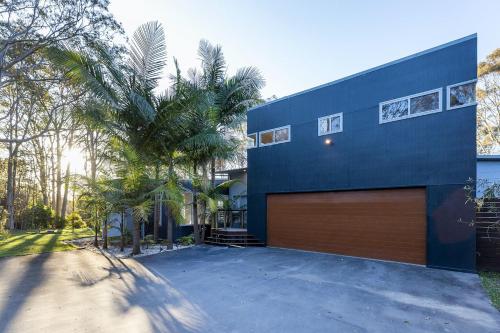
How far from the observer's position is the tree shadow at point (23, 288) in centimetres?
436

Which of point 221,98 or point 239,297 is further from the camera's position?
point 221,98

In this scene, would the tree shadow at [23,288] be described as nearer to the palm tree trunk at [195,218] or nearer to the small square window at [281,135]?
the palm tree trunk at [195,218]

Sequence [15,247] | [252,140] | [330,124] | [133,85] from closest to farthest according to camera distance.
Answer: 1. [133,85]
2. [330,124]
3. [15,247]
4. [252,140]

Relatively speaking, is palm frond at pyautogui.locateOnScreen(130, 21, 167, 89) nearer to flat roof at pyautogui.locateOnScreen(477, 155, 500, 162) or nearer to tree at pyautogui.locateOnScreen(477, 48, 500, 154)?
flat roof at pyautogui.locateOnScreen(477, 155, 500, 162)

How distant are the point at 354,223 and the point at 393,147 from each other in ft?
8.54

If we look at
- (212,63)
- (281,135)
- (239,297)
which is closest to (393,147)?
(281,135)

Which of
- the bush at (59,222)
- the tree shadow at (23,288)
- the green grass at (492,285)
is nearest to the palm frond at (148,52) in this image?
the tree shadow at (23,288)

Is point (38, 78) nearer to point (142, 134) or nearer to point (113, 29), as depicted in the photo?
point (113, 29)

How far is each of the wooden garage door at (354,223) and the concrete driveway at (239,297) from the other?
0.66 m

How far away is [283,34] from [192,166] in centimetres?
613

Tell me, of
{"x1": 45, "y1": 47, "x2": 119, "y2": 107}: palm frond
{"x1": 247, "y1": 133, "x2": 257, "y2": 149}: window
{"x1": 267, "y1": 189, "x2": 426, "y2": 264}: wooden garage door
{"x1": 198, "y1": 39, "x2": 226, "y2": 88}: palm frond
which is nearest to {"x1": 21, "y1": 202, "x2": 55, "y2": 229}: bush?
{"x1": 45, "y1": 47, "x2": 119, "y2": 107}: palm frond

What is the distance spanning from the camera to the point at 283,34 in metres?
11.1

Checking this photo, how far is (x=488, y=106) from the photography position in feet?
62.0

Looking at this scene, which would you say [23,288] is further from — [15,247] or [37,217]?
[37,217]
